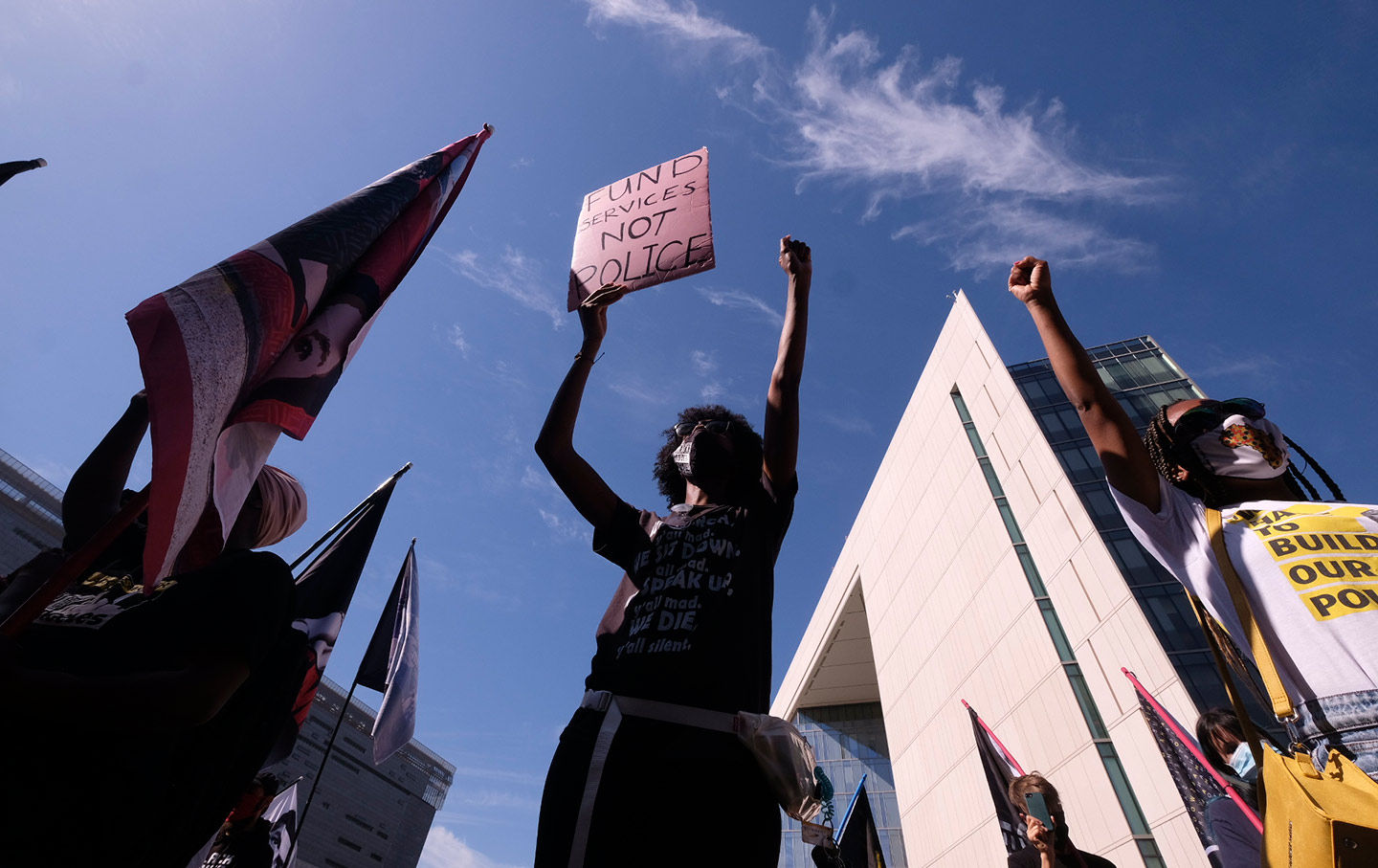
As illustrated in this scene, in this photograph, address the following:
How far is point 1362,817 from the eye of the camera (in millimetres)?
1153

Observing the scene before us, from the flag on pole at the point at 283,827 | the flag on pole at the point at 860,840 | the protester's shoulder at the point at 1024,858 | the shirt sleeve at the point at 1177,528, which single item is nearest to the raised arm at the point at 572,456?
the shirt sleeve at the point at 1177,528

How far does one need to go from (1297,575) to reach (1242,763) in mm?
2998

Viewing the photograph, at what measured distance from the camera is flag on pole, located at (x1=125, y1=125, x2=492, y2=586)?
1372 millimetres

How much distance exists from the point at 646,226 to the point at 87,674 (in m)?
2.67

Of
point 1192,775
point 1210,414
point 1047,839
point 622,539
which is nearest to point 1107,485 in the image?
point 1192,775

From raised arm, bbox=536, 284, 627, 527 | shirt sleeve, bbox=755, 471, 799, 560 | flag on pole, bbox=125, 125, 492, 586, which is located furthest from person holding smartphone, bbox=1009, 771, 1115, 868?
flag on pole, bbox=125, 125, 492, 586

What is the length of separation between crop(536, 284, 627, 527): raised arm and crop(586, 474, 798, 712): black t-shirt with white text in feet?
0.22

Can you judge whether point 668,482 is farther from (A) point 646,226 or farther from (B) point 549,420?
(A) point 646,226

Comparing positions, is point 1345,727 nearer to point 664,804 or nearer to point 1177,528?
point 1177,528

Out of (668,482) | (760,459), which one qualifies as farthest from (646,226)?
(760,459)

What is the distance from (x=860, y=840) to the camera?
6.65 m

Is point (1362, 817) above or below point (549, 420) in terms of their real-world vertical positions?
below

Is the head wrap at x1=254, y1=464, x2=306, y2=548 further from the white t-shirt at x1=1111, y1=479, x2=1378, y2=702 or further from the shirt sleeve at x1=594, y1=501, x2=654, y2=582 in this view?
the white t-shirt at x1=1111, y1=479, x2=1378, y2=702

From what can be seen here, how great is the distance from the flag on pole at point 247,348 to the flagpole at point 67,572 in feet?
0.37
